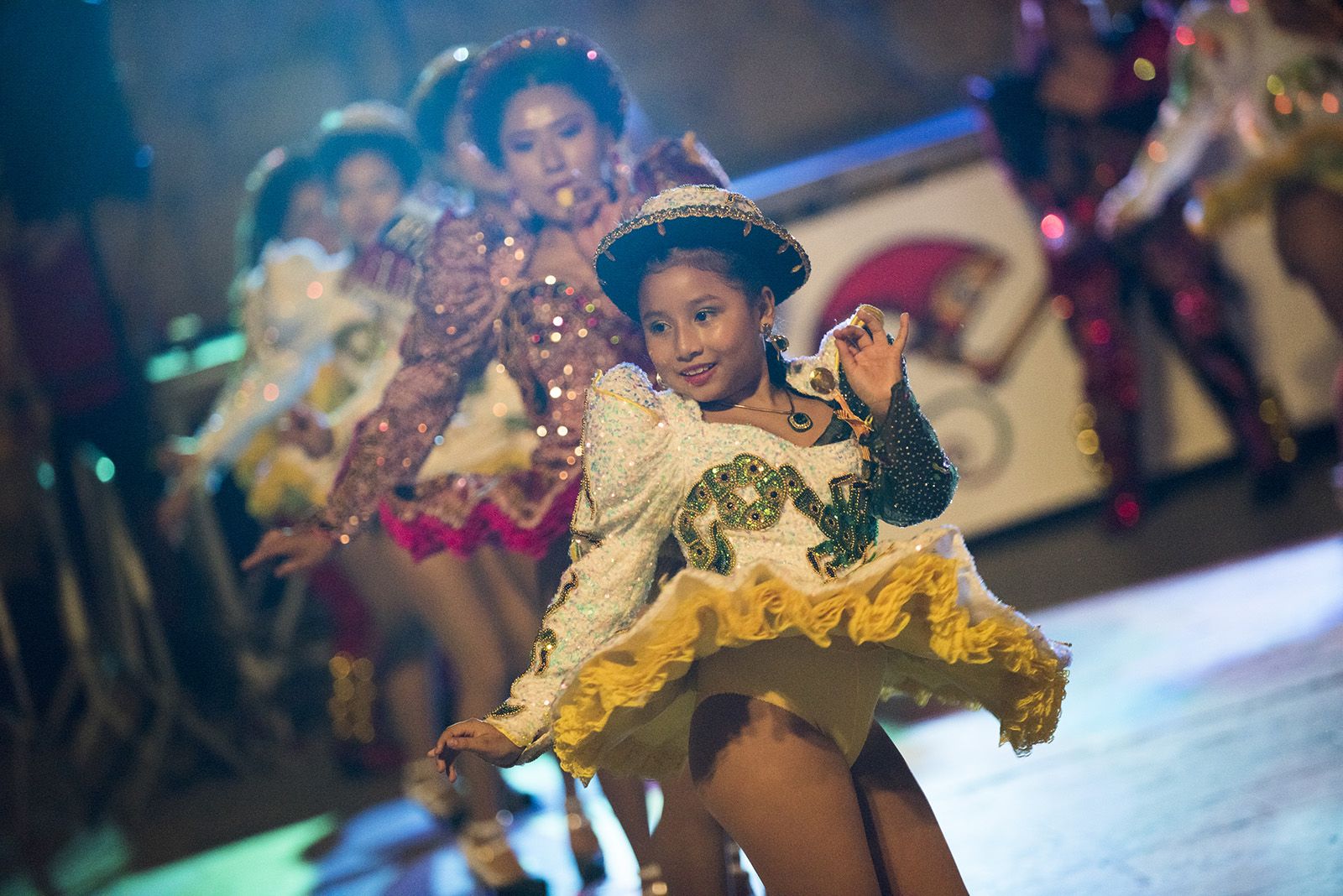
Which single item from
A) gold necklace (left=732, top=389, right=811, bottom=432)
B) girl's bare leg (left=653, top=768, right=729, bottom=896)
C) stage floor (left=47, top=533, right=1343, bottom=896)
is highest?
gold necklace (left=732, top=389, right=811, bottom=432)

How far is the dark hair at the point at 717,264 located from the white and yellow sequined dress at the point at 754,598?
8.3 inches

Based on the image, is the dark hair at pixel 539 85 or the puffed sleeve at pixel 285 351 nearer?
the dark hair at pixel 539 85

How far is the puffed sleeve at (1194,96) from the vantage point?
4684 millimetres

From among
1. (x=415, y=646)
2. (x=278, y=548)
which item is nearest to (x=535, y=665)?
(x=278, y=548)

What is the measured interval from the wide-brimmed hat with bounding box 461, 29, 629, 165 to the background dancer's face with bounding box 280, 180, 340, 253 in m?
1.97

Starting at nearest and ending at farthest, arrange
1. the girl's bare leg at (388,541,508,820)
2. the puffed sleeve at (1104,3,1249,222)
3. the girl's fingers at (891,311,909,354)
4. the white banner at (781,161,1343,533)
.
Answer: the girl's fingers at (891,311,909,354) → the girl's bare leg at (388,541,508,820) → the puffed sleeve at (1104,3,1249,222) → the white banner at (781,161,1343,533)

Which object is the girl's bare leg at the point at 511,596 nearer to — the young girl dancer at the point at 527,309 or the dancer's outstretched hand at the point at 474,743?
the young girl dancer at the point at 527,309

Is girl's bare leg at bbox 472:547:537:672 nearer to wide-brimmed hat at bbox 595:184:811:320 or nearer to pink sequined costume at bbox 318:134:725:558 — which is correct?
pink sequined costume at bbox 318:134:725:558

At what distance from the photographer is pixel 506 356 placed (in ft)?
10.1

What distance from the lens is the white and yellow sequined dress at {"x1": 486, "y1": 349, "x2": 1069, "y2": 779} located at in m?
2.01

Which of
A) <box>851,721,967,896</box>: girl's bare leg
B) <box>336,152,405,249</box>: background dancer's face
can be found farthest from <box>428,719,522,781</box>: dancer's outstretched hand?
<box>336,152,405,249</box>: background dancer's face

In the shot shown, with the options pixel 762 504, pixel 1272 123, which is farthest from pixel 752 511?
pixel 1272 123

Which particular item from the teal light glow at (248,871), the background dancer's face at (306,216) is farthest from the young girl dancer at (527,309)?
the background dancer's face at (306,216)

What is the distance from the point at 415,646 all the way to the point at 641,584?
2.55 meters
